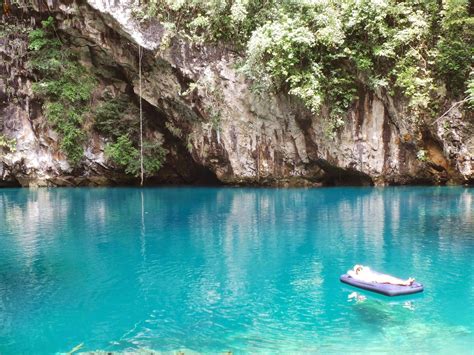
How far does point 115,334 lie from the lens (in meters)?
7.23

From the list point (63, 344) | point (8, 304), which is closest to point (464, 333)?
point (63, 344)

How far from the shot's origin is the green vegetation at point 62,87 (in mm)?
28234

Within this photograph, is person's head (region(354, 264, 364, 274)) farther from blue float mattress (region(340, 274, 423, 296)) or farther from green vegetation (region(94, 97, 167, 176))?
green vegetation (region(94, 97, 167, 176))

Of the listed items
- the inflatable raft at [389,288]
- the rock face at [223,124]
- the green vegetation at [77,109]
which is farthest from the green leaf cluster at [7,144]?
the inflatable raft at [389,288]

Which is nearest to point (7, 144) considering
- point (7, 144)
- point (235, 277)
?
point (7, 144)

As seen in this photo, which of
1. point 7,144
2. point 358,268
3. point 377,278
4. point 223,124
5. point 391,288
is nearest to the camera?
point 391,288

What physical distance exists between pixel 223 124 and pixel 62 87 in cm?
1056

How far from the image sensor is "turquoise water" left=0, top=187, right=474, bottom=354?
706 centimetres

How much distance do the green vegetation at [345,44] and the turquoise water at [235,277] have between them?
23.0ft

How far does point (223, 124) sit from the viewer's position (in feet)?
85.3

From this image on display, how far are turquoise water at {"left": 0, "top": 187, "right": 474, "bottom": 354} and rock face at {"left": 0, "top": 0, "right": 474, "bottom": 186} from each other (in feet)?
20.6

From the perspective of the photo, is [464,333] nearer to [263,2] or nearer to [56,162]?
[263,2]

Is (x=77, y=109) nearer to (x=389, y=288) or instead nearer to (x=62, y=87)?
(x=62, y=87)

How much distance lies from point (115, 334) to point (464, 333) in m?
5.27
